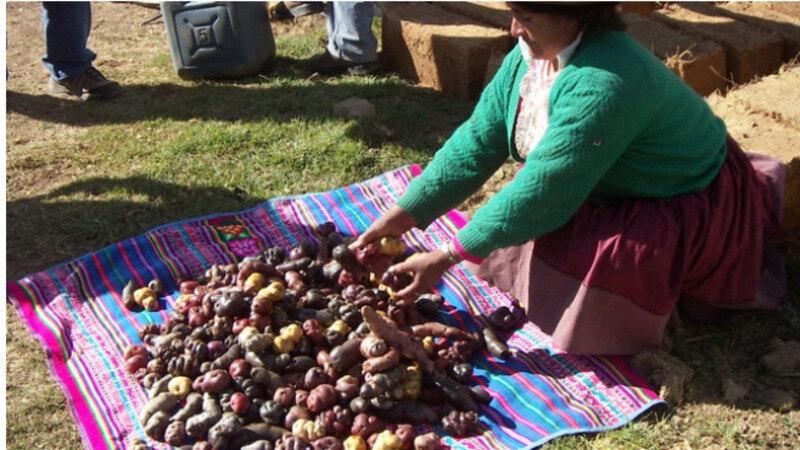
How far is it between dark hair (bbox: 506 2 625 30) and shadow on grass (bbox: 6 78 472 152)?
2.21 meters

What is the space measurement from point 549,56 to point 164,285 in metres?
2.07

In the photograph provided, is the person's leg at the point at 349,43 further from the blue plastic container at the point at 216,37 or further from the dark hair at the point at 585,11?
the dark hair at the point at 585,11

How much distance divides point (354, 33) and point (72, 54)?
1.91 m

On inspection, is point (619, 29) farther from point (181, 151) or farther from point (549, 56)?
point (181, 151)

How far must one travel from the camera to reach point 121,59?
21.8ft

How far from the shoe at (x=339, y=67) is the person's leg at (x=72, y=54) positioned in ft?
4.59

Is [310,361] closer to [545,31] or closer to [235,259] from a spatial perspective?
[235,259]

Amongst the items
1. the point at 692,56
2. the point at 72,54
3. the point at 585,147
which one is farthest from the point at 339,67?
the point at 585,147

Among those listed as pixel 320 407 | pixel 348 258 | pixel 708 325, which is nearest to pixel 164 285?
pixel 348 258

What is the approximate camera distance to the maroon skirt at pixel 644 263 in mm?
3250

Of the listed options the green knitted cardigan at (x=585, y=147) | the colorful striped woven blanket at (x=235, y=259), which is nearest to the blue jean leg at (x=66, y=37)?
the colorful striped woven blanket at (x=235, y=259)

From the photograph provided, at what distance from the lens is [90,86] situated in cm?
598

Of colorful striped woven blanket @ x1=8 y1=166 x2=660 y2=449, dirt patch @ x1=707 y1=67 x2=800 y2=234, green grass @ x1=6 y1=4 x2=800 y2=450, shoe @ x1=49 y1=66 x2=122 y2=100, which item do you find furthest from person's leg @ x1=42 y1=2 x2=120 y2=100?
dirt patch @ x1=707 y1=67 x2=800 y2=234

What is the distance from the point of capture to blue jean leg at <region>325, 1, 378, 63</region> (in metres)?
5.98
